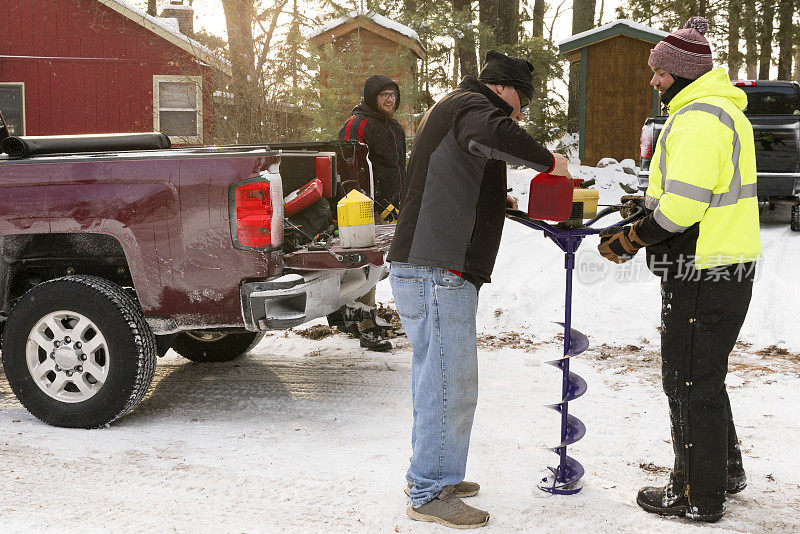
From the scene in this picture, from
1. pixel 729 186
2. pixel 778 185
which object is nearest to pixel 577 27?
pixel 778 185

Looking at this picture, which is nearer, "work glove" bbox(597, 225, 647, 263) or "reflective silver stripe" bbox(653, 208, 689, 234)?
"reflective silver stripe" bbox(653, 208, 689, 234)

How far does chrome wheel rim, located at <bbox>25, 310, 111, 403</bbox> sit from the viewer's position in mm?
5008

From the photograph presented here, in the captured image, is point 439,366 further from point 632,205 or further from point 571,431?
point 632,205

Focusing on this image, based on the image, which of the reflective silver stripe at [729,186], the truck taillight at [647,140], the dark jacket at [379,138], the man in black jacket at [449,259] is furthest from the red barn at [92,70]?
the reflective silver stripe at [729,186]

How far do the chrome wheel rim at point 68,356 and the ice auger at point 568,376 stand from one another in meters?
2.65

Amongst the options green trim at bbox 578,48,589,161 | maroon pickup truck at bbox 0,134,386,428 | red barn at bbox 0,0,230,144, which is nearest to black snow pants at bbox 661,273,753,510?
maroon pickup truck at bbox 0,134,386,428

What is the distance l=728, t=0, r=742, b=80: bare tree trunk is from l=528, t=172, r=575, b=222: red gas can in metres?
21.4

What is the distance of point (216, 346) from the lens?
670 cm

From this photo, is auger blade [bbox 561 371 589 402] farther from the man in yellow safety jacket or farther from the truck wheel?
the truck wheel

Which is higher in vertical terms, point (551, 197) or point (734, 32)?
point (734, 32)

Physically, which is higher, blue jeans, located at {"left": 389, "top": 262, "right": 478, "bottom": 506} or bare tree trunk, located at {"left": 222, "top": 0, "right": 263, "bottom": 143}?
bare tree trunk, located at {"left": 222, "top": 0, "right": 263, "bottom": 143}

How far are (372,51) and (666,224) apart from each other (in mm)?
11805

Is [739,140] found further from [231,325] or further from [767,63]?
[767,63]

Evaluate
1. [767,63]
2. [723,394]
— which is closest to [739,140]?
[723,394]
